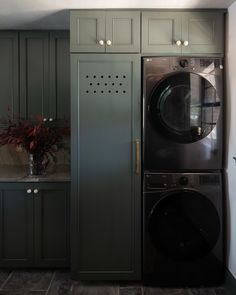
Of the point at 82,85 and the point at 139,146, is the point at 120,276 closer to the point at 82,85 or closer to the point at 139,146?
the point at 139,146

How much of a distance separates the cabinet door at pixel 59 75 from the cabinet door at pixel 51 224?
2.39 ft

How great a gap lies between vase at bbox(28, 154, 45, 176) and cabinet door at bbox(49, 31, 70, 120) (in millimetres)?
433

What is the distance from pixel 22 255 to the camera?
268 cm

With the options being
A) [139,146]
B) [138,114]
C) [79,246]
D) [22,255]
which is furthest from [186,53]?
[22,255]

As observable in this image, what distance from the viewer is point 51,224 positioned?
8.73ft

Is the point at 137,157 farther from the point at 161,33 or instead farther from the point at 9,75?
the point at 9,75

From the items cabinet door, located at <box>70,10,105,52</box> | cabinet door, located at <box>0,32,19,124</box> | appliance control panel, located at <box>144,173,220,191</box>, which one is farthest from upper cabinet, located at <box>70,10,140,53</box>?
appliance control panel, located at <box>144,173,220,191</box>

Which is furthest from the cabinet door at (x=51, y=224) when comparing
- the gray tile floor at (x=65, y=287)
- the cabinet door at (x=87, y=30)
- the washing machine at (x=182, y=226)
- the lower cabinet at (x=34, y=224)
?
the cabinet door at (x=87, y=30)

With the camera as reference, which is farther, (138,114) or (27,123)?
(27,123)

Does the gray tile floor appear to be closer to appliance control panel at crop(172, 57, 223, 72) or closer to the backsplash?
the backsplash

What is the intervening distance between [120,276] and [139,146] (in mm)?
1016

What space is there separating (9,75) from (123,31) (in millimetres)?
1208

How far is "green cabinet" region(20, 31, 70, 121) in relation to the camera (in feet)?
9.67

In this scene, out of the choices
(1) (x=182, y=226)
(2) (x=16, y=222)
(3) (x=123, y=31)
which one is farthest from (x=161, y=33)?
(2) (x=16, y=222)
